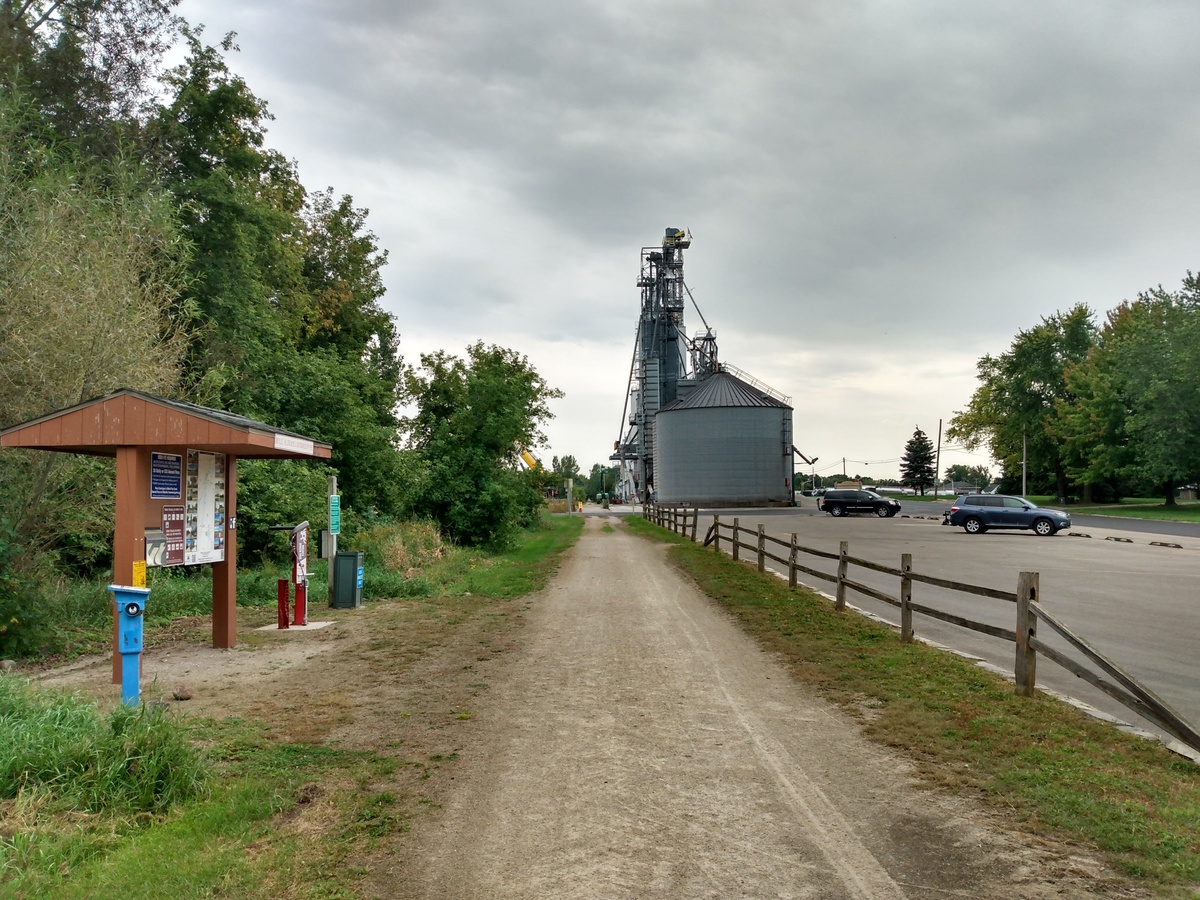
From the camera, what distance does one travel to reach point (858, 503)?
168ft

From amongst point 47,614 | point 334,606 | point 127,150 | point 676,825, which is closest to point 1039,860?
point 676,825

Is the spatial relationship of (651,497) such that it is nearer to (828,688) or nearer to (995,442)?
(995,442)

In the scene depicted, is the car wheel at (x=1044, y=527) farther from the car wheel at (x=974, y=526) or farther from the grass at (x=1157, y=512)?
the grass at (x=1157, y=512)

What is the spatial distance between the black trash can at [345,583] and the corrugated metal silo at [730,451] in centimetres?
5715

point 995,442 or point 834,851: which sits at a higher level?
point 995,442

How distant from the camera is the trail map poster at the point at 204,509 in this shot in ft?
28.6

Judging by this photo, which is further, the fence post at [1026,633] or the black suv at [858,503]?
the black suv at [858,503]

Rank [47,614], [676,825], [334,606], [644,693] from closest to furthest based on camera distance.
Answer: [676,825], [644,693], [47,614], [334,606]

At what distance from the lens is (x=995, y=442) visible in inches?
3273

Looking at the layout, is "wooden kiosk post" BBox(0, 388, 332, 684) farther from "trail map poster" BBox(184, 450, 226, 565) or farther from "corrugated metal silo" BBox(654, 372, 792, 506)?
"corrugated metal silo" BBox(654, 372, 792, 506)

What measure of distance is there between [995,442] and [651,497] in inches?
1328

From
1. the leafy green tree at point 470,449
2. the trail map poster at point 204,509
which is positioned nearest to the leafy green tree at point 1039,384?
the leafy green tree at point 470,449

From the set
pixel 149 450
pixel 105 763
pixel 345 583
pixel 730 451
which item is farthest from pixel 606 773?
pixel 730 451

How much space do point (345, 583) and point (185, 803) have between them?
9.00 metres
